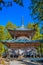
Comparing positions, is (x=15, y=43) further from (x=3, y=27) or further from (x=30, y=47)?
(x=3, y=27)

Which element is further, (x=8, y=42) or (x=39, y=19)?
(x=8, y=42)

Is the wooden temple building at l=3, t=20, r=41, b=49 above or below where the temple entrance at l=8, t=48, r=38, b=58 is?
above

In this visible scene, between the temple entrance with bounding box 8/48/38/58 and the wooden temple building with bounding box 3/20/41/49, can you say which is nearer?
the temple entrance with bounding box 8/48/38/58

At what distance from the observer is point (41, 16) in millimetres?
12883

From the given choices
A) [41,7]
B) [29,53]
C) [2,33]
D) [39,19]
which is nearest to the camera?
[41,7]

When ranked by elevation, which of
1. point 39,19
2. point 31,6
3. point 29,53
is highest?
point 31,6

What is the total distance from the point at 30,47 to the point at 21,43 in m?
1.59

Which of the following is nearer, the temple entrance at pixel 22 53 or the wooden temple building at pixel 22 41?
the temple entrance at pixel 22 53

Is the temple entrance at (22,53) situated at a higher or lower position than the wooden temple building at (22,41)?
lower

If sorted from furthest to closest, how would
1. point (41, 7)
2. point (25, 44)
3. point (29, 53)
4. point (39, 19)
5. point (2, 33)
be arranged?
1. point (2, 33)
2. point (25, 44)
3. point (29, 53)
4. point (39, 19)
5. point (41, 7)

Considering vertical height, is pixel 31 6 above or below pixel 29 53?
above

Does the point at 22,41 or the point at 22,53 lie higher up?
the point at 22,41

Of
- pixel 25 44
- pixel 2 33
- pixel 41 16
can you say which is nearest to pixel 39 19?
pixel 41 16

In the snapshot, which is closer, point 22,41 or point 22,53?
point 22,53
